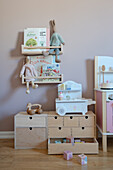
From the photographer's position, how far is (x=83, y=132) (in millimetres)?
1842

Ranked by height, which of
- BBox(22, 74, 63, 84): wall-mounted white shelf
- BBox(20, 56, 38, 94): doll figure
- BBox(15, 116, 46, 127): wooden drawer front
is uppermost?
BBox(20, 56, 38, 94): doll figure

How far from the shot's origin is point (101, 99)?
1811 mm

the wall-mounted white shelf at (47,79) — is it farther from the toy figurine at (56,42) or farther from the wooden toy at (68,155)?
the wooden toy at (68,155)

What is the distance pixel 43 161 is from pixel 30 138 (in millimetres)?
391

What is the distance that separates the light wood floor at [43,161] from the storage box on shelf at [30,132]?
0.28ft

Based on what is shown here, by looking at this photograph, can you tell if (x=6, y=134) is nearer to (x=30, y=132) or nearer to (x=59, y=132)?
(x=30, y=132)

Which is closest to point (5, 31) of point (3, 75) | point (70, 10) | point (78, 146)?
point (3, 75)

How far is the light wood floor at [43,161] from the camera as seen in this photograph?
142 centimetres

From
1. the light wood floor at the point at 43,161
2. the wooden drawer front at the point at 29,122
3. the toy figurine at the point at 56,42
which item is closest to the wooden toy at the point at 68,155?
the light wood floor at the point at 43,161

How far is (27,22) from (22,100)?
41.5 inches

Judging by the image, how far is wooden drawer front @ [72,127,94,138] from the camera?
1.84m

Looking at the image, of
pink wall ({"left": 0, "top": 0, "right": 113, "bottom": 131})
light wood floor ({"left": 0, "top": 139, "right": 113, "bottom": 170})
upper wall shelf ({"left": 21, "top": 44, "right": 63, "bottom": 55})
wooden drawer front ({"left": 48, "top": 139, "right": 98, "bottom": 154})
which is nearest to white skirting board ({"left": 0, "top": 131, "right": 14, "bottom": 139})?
pink wall ({"left": 0, "top": 0, "right": 113, "bottom": 131})

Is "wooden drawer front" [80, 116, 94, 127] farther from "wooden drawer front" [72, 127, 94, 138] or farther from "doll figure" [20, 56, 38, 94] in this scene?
"doll figure" [20, 56, 38, 94]

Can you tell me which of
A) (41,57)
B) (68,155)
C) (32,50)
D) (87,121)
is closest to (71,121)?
(87,121)
